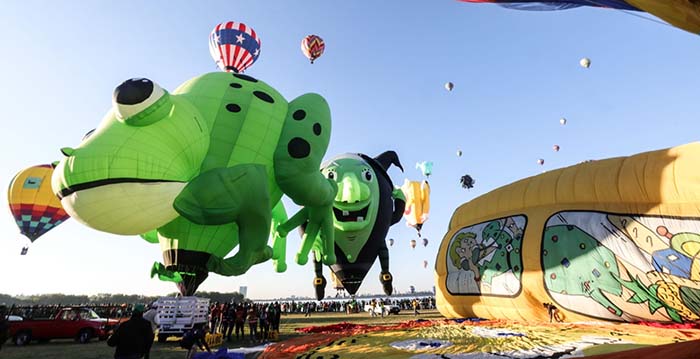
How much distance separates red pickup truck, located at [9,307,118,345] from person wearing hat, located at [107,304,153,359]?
29.3ft

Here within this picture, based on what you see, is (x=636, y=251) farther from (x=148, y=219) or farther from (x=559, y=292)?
(x=148, y=219)

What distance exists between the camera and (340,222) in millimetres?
13211

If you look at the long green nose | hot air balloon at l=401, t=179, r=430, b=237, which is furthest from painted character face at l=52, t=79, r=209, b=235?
hot air balloon at l=401, t=179, r=430, b=237

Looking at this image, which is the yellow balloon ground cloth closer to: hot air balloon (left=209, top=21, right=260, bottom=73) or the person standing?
the person standing

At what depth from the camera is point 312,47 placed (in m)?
15.6

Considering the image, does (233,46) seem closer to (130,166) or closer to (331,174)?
(331,174)

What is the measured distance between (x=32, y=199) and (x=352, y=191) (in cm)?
1571

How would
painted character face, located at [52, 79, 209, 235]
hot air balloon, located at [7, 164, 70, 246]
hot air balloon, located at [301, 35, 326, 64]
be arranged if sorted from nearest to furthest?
painted character face, located at [52, 79, 209, 235]
hot air balloon, located at [301, 35, 326, 64]
hot air balloon, located at [7, 164, 70, 246]

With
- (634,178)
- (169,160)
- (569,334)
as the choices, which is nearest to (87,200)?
(169,160)

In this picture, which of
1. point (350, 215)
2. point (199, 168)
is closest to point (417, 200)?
point (350, 215)

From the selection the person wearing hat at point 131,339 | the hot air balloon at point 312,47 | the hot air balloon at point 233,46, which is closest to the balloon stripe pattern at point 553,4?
the person wearing hat at point 131,339

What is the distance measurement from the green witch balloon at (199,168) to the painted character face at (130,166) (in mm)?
14

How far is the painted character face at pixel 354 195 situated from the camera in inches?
499

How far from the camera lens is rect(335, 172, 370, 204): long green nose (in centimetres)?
1258
